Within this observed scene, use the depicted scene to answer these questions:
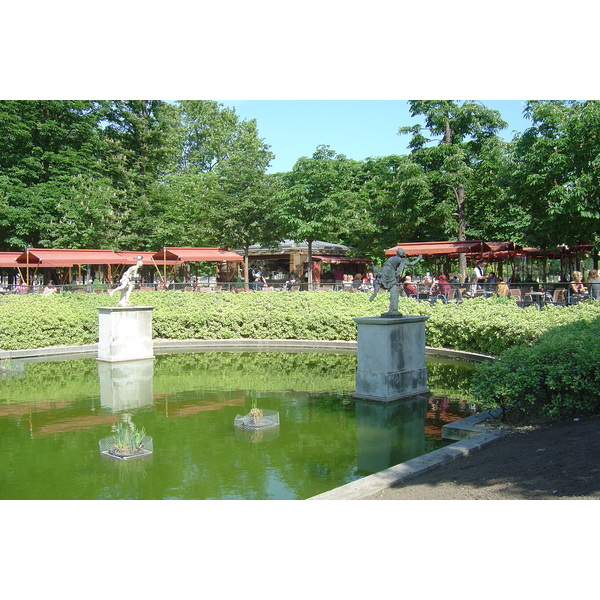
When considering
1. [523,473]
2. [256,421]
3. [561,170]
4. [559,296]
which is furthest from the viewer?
[561,170]

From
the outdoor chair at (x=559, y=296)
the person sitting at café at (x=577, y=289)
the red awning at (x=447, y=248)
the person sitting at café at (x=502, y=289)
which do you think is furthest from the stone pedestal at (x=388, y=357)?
the red awning at (x=447, y=248)

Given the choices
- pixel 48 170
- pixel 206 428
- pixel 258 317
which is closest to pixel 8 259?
pixel 48 170

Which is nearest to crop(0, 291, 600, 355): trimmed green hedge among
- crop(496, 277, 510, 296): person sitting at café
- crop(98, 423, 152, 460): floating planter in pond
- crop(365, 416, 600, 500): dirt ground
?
crop(496, 277, 510, 296): person sitting at café

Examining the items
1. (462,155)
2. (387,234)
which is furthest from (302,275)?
(462,155)

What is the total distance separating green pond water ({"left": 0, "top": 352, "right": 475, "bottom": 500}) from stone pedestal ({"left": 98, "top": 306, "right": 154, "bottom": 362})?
0.46m

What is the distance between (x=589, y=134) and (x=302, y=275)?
23.1 m

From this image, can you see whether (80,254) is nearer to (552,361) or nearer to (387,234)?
A: (387,234)

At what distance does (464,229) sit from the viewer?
106 feet

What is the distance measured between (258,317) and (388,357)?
9322 millimetres

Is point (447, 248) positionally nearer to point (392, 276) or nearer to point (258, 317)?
point (258, 317)

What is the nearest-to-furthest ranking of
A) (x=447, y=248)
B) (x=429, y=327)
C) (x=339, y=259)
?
(x=429, y=327)
(x=447, y=248)
(x=339, y=259)

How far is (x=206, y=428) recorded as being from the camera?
9516 millimetres

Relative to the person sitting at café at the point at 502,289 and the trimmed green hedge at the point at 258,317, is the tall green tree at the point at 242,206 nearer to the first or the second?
the trimmed green hedge at the point at 258,317

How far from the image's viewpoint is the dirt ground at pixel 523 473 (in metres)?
5.46
